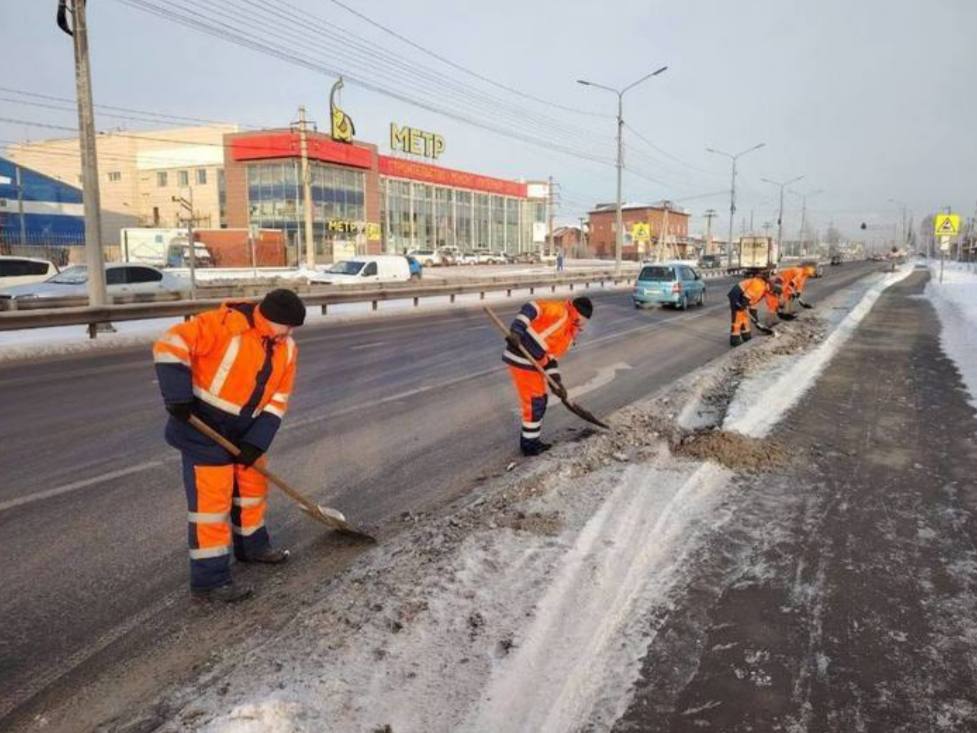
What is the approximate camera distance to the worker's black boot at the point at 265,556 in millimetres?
4105

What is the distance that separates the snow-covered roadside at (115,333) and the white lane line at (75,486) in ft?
27.0

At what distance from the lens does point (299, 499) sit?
4117 millimetres

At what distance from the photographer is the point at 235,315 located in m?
3.61

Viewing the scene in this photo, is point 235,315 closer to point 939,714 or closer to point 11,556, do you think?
point 11,556

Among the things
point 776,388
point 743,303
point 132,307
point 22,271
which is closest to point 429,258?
point 22,271

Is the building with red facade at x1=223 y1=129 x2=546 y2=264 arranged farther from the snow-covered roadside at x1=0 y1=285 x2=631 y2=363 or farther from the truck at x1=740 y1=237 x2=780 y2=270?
the snow-covered roadside at x1=0 y1=285 x2=631 y2=363

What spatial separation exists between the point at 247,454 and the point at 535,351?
3223mm

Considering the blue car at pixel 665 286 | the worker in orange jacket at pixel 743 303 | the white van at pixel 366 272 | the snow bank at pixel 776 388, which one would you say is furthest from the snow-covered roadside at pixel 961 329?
the white van at pixel 366 272

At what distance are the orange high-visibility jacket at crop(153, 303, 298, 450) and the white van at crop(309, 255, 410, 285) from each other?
2419 centimetres

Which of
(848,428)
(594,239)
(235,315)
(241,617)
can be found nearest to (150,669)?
(241,617)

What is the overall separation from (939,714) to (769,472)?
124 inches

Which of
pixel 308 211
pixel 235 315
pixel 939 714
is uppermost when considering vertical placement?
pixel 308 211

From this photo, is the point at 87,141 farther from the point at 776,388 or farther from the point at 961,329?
the point at 961,329

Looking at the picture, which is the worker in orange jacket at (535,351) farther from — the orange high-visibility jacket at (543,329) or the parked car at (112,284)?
the parked car at (112,284)
